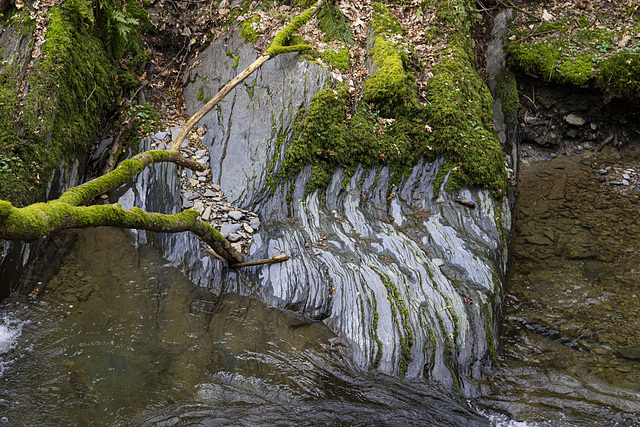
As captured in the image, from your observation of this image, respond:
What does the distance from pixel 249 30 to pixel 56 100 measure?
3683mm


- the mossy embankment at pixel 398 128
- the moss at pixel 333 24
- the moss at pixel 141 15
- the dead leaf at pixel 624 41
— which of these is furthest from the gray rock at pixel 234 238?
the dead leaf at pixel 624 41

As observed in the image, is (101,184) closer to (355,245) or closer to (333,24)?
(355,245)

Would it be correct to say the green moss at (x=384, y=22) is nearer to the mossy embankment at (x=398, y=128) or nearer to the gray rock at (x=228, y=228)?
the mossy embankment at (x=398, y=128)

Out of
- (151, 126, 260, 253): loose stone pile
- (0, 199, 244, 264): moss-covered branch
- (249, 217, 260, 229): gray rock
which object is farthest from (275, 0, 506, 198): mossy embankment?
(0, 199, 244, 264): moss-covered branch

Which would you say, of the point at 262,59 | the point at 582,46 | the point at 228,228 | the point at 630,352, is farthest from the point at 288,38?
the point at 630,352

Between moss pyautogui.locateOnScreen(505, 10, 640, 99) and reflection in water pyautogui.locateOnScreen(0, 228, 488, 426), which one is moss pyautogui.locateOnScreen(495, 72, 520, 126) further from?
reflection in water pyautogui.locateOnScreen(0, 228, 488, 426)

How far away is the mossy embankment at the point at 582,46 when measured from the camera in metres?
8.58

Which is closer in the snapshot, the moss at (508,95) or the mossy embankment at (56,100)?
the mossy embankment at (56,100)

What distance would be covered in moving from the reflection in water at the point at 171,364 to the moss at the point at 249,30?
493 centimetres

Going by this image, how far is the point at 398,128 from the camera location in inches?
277

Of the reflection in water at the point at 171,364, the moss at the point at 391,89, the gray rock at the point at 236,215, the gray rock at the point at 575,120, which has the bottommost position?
the reflection in water at the point at 171,364

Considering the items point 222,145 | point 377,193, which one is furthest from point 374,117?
point 222,145

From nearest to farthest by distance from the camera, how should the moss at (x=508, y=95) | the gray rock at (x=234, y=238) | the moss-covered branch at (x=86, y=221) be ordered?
the moss-covered branch at (x=86, y=221) → the gray rock at (x=234, y=238) → the moss at (x=508, y=95)

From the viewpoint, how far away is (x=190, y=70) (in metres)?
8.03
